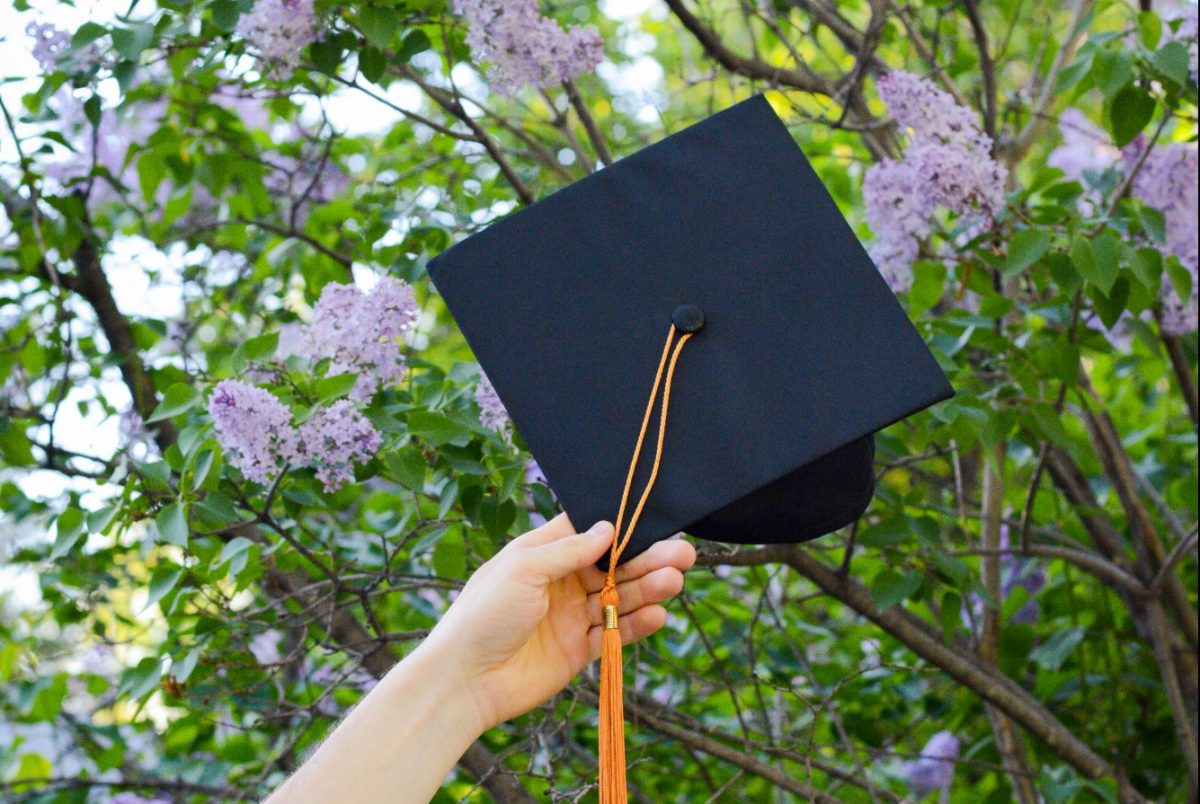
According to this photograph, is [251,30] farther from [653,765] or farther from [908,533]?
[653,765]

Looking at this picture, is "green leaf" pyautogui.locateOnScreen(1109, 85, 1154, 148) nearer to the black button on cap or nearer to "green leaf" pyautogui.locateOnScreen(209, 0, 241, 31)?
the black button on cap

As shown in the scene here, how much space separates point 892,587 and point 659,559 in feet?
2.48

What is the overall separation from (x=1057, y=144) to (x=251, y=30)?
3.61m

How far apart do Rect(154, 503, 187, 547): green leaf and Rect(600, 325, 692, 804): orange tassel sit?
515 millimetres

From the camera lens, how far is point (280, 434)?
1462 mm

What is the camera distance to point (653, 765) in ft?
7.96

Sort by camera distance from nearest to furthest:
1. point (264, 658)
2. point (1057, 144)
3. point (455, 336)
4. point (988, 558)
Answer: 1. point (988, 558)
2. point (264, 658)
3. point (455, 336)
4. point (1057, 144)

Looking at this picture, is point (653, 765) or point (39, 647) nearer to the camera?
point (653, 765)

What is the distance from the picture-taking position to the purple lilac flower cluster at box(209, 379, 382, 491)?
143 centimetres

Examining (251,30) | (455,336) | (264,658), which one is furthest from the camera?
(455,336)

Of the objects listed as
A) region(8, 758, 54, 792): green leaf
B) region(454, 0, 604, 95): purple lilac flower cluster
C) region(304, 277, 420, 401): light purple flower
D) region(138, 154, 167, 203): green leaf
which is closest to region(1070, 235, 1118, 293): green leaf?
region(454, 0, 604, 95): purple lilac flower cluster

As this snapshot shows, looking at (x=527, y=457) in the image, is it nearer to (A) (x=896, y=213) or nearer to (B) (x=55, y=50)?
(A) (x=896, y=213)

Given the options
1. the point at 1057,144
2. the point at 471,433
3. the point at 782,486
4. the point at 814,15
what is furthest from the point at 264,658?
the point at 1057,144

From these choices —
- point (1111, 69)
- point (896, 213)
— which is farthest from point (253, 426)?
point (1111, 69)
